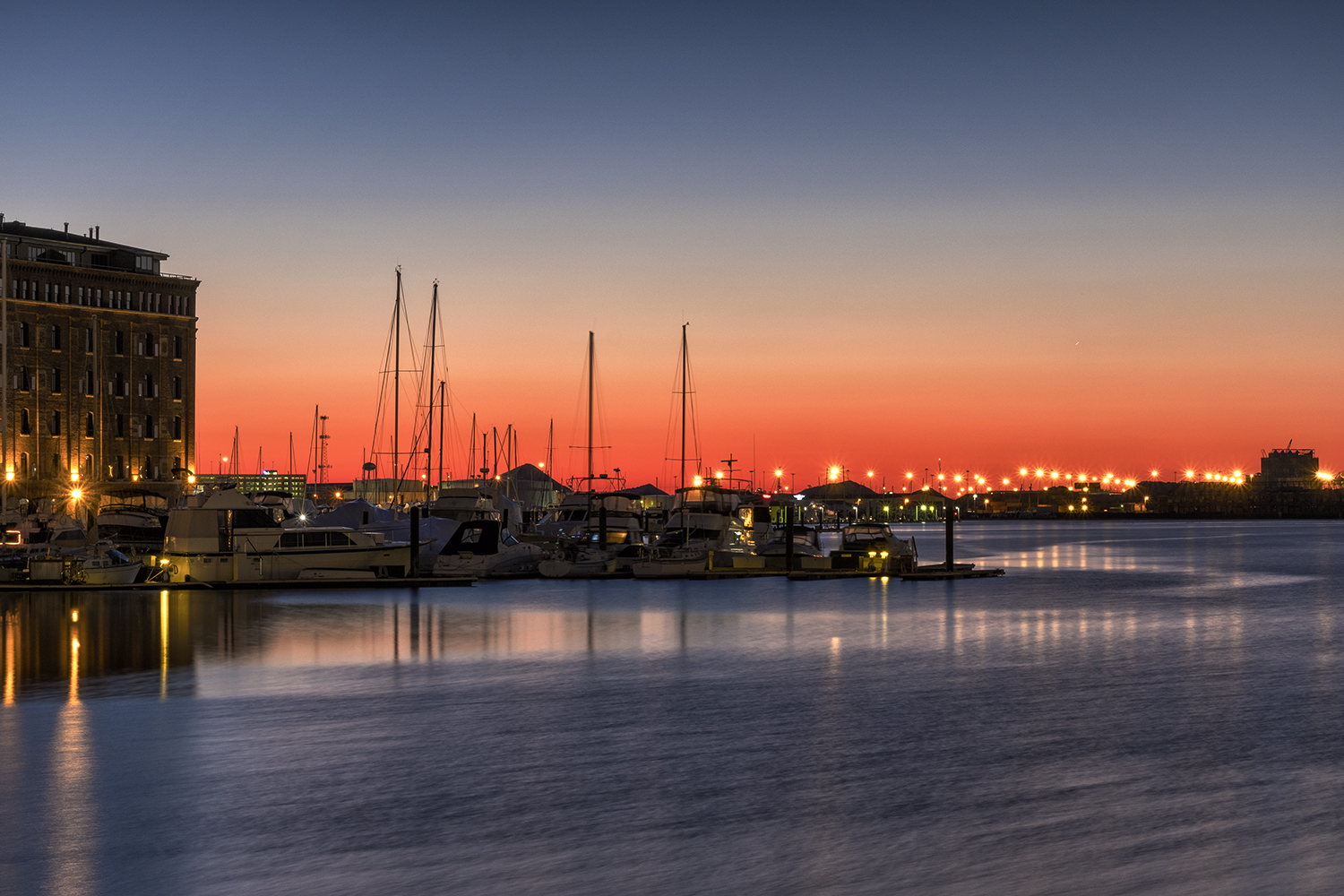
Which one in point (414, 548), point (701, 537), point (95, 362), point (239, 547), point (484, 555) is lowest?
point (484, 555)

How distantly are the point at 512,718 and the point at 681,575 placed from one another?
3901 centimetres

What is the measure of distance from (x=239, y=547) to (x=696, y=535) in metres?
27.6

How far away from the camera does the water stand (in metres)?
14.5

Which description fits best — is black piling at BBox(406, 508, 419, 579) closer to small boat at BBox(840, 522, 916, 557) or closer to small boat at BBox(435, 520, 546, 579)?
small boat at BBox(435, 520, 546, 579)

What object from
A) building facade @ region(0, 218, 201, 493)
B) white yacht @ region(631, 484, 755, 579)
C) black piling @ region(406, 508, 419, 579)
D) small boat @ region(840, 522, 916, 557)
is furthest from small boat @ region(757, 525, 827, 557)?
building facade @ region(0, 218, 201, 493)

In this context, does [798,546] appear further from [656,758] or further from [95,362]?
[95,362]

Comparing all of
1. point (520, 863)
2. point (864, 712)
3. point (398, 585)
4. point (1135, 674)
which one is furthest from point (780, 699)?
point (398, 585)

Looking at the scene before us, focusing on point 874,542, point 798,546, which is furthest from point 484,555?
point 874,542

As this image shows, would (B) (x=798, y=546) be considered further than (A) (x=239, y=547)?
Yes

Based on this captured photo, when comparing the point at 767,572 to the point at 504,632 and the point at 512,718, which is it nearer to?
the point at 504,632

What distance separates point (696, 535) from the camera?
238 ft

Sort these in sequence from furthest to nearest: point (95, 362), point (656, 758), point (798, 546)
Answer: point (95, 362)
point (798, 546)
point (656, 758)

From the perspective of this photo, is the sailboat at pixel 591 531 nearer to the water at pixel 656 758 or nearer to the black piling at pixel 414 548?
the black piling at pixel 414 548

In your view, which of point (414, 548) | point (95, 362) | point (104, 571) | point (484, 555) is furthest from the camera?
point (95, 362)
